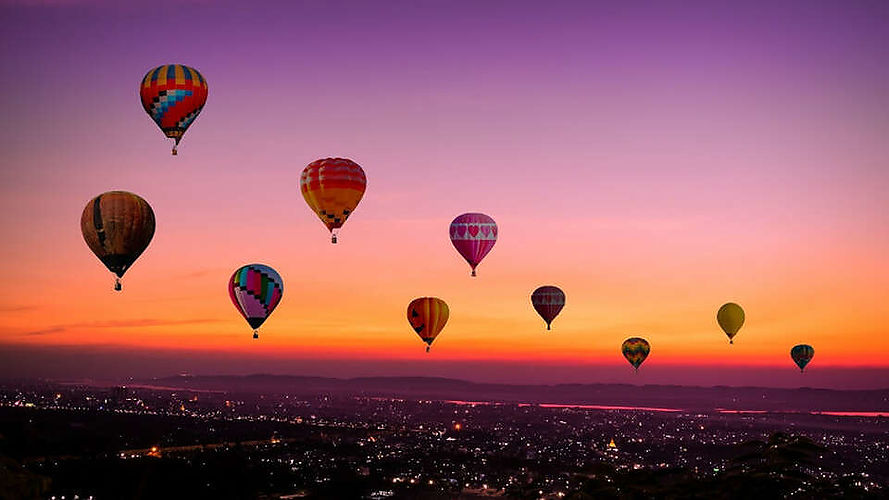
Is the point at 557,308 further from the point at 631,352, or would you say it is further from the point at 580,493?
the point at 580,493

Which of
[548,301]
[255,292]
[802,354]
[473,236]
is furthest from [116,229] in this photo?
[802,354]

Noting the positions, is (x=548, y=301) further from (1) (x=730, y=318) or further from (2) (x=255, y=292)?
(2) (x=255, y=292)

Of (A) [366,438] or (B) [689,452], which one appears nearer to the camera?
(B) [689,452]

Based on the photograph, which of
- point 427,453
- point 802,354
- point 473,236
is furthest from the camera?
point 427,453

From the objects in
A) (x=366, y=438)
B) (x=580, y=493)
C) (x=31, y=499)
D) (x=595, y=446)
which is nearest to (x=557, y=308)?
(x=580, y=493)

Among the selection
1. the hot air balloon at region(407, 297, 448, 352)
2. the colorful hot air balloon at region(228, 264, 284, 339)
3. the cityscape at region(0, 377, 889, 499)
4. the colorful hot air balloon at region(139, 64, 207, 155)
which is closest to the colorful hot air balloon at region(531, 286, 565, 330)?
the hot air balloon at region(407, 297, 448, 352)

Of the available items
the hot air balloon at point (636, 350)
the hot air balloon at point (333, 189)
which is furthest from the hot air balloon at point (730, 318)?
the hot air balloon at point (333, 189)
